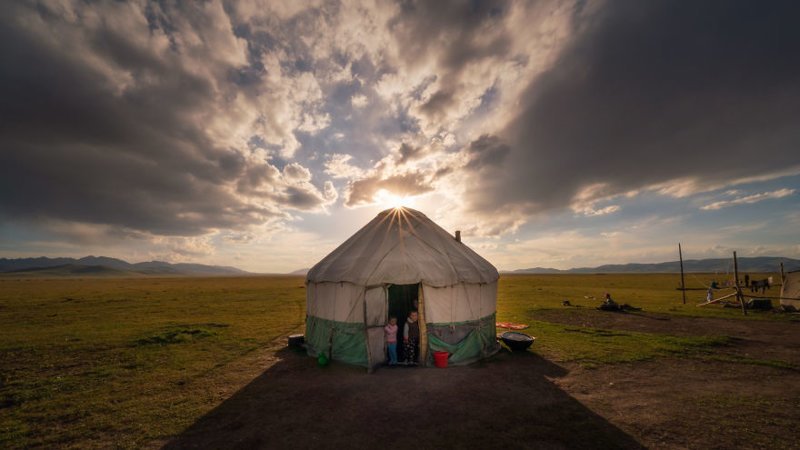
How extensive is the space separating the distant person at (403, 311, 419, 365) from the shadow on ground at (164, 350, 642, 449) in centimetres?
67

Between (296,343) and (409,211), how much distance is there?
8014 mm

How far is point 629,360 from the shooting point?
1140 cm

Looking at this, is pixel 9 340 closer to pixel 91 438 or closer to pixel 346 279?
pixel 91 438

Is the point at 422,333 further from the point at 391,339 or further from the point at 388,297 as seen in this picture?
the point at 388,297

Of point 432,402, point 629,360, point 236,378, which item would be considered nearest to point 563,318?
point 629,360

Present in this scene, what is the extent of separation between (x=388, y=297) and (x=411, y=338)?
1873mm

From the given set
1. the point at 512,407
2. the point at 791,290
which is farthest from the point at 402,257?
the point at 791,290

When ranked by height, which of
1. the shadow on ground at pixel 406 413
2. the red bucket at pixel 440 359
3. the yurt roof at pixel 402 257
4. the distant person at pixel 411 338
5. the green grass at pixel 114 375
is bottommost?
the green grass at pixel 114 375

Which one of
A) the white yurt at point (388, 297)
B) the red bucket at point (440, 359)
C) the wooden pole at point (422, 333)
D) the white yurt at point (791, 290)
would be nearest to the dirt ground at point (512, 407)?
the red bucket at point (440, 359)

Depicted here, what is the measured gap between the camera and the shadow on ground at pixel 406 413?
6.47 m

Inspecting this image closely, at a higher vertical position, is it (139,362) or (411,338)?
(411,338)

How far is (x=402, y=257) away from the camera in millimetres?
11867

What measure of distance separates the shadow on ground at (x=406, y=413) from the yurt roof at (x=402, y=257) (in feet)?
10.6

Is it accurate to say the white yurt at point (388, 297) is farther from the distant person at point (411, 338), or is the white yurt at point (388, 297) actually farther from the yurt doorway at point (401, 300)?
the yurt doorway at point (401, 300)
